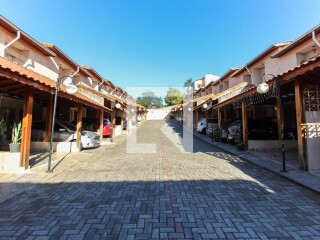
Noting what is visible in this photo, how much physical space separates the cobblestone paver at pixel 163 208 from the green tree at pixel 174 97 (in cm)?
5788

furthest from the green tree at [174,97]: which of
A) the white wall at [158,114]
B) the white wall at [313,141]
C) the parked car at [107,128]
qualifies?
the white wall at [313,141]

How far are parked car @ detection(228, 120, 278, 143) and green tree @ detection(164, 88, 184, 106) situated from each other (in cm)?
5025

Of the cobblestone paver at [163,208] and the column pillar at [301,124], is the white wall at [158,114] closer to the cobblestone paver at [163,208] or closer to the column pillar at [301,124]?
the column pillar at [301,124]

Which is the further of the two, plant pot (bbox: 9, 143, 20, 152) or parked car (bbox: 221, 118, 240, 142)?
parked car (bbox: 221, 118, 240, 142)

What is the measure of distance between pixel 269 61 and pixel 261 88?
9.07 meters

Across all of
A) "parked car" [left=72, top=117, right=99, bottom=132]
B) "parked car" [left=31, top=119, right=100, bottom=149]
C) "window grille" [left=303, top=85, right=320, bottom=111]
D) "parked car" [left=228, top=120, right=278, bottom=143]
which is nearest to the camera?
"window grille" [left=303, top=85, right=320, bottom=111]

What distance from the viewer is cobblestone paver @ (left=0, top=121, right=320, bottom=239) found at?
3215 millimetres

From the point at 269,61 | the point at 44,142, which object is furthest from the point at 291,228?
the point at 269,61

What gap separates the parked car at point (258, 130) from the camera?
12602 mm

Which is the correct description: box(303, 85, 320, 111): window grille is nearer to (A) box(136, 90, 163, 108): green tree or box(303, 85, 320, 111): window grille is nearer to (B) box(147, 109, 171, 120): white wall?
(B) box(147, 109, 171, 120): white wall

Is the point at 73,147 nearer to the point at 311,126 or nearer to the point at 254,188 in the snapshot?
the point at 254,188

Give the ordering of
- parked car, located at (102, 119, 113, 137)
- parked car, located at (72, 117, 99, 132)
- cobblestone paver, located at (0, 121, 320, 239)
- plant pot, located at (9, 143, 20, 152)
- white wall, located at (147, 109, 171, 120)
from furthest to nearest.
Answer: white wall, located at (147, 109, 171, 120), parked car, located at (102, 119, 113, 137), parked car, located at (72, 117, 99, 132), plant pot, located at (9, 143, 20, 152), cobblestone paver, located at (0, 121, 320, 239)

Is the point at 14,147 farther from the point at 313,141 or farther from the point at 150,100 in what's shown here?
the point at 150,100

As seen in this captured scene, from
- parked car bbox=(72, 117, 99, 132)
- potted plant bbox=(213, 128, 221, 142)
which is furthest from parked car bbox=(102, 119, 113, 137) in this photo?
potted plant bbox=(213, 128, 221, 142)
